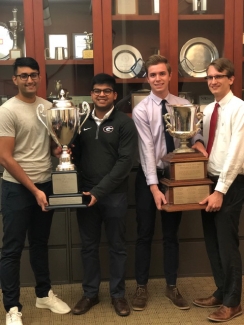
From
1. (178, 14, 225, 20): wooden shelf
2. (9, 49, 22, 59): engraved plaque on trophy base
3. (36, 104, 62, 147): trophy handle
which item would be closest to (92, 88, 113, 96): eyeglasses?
(36, 104, 62, 147): trophy handle

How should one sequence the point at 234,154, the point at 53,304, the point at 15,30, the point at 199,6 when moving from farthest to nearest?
the point at 199,6 < the point at 15,30 < the point at 53,304 < the point at 234,154

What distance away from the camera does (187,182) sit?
7.35ft

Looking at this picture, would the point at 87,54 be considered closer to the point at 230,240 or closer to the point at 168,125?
the point at 168,125

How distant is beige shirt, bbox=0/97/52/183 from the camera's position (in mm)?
2140

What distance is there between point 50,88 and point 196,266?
4.95 ft

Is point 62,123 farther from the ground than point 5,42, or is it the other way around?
point 5,42

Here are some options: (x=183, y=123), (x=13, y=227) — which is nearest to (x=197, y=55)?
(x=183, y=123)

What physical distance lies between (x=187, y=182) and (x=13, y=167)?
0.88 m

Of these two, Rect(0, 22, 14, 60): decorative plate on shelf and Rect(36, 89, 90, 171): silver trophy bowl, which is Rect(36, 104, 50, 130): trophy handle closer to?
Rect(36, 89, 90, 171): silver trophy bowl

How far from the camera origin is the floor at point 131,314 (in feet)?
7.63

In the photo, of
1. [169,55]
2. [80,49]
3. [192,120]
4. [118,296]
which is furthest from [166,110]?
[118,296]

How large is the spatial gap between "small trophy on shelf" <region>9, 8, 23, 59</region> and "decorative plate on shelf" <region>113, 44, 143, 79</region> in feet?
2.00

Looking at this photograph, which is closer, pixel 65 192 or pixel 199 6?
pixel 65 192

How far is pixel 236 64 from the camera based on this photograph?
9.14ft
